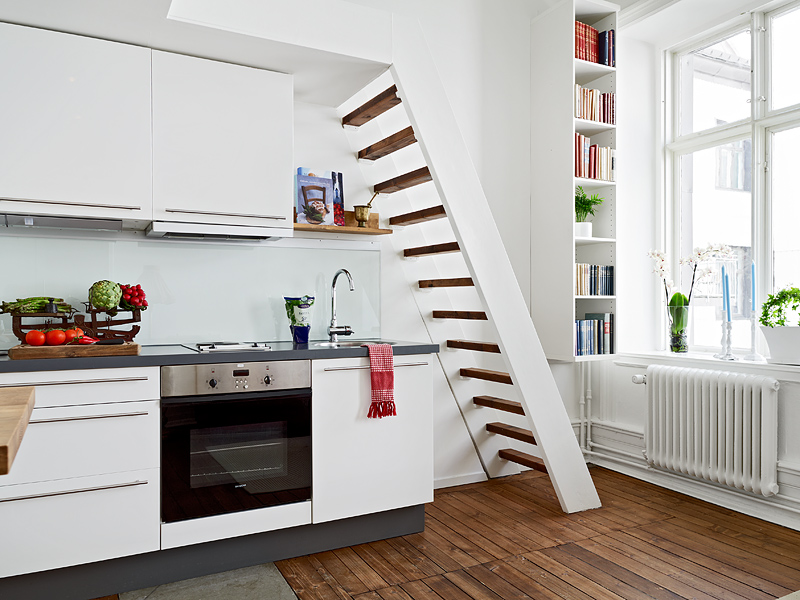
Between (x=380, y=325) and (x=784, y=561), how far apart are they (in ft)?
7.37

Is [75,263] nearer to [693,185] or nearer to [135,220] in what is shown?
[135,220]

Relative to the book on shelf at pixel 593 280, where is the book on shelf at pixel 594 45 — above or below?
above

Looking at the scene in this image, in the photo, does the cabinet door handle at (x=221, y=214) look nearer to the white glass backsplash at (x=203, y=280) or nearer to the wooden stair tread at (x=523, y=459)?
the white glass backsplash at (x=203, y=280)

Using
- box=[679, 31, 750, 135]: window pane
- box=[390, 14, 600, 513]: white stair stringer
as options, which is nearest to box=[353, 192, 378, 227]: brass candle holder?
box=[390, 14, 600, 513]: white stair stringer

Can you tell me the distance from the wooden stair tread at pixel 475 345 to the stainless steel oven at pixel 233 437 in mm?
1129

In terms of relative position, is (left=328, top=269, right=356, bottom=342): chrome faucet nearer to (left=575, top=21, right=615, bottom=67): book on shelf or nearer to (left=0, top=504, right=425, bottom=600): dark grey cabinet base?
(left=0, top=504, right=425, bottom=600): dark grey cabinet base

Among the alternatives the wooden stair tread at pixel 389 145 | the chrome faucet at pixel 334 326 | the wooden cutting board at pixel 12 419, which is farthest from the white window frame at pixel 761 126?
the wooden cutting board at pixel 12 419

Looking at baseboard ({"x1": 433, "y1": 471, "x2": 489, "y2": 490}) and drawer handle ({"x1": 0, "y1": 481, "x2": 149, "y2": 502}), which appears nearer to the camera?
drawer handle ({"x1": 0, "y1": 481, "x2": 149, "y2": 502})

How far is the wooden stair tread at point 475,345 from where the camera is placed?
342 cm

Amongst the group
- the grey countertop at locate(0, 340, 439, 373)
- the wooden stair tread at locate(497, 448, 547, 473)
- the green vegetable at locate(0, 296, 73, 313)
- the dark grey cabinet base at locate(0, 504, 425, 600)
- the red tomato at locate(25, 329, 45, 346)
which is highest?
the green vegetable at locate(0, 296, 73, 313)

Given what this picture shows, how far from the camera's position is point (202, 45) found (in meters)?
2.76

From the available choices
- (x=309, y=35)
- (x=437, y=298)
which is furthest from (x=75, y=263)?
(x=437, y=298)

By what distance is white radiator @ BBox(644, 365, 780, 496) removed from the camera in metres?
3.23

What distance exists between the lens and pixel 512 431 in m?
3.66
